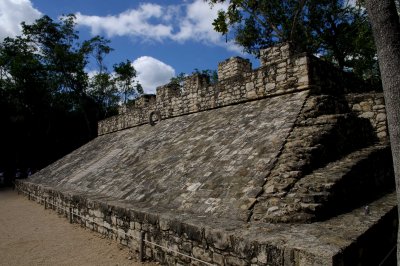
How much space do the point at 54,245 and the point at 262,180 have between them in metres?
5.06

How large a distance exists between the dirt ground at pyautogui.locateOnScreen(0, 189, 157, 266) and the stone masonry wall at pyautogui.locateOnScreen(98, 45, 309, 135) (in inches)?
204

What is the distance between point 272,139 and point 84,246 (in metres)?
4.56

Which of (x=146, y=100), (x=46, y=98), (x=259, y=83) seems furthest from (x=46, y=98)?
(x=259, y=83)

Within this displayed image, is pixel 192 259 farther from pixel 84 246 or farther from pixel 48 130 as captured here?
pixel 48 130

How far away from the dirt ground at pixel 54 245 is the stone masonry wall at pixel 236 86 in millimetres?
5185

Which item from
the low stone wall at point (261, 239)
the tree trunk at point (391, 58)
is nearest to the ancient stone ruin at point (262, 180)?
A: the low stone wall at point (261, 239)

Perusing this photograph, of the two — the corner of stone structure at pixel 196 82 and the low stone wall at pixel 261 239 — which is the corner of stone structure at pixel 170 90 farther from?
the low stone wall at pixel 261 239

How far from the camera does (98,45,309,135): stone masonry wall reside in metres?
7.20

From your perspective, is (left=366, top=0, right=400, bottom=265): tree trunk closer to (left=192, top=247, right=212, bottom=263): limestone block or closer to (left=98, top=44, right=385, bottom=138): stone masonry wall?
(left=192, top=247, right=212, bottom=263): limestone block

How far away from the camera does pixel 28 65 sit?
25250 mm

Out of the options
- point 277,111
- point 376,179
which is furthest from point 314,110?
point 376,179

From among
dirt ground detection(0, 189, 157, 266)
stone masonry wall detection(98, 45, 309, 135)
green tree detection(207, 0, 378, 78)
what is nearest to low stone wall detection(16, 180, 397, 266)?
dirt ground detection(0, 189, 157, 266)

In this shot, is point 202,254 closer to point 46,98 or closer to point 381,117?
point 381,117

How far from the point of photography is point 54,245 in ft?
21.6
